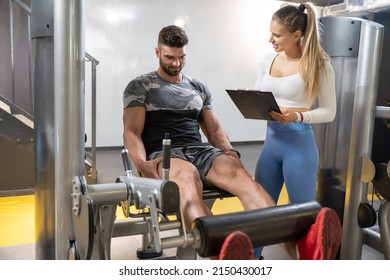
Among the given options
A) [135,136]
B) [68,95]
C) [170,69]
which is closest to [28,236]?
[135,136]

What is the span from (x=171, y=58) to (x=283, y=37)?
56 cm

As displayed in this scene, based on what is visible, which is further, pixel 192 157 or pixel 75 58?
pixel 192 157

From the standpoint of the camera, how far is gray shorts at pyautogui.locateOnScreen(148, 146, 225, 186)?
1.85 m

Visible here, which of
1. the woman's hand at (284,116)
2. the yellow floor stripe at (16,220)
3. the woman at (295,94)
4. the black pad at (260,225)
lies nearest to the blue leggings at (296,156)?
the woman at (295,94)

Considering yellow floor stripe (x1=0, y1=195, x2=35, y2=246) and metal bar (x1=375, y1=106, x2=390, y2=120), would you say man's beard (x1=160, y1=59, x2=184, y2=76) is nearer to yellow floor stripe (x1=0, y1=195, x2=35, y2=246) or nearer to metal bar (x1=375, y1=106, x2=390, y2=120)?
metal bar (x1=375, y1=106, x2=390, y2=120)

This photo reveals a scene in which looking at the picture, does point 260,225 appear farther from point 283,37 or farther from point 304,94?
point 283,37

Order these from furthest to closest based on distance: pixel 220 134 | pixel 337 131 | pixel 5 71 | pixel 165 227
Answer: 1. pixel 5 71
2. pixel 337 131
3. pixel 220 134
4. pixel 165 227

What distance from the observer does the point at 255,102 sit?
5.61 ft

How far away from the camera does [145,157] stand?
1.90m

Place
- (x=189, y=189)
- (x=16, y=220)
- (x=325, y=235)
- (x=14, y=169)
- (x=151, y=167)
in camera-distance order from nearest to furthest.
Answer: (x=325, y=235), (x=189, y=189), (x=151, y=167), (x=16, y=220), (x=14, y=169)

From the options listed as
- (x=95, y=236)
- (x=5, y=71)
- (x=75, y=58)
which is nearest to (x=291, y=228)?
(x=95, y=236)

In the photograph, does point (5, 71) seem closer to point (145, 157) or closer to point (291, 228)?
point (145, 157)
